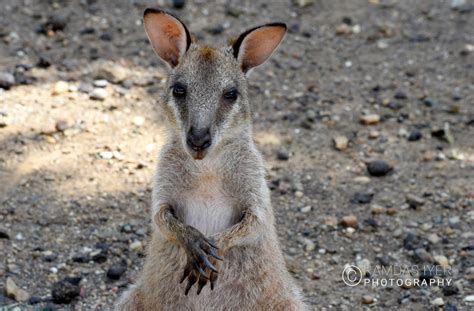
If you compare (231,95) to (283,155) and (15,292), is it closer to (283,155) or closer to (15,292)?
(15,292)

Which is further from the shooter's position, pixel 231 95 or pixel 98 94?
pixel 98 94

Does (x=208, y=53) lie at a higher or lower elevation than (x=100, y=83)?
higher

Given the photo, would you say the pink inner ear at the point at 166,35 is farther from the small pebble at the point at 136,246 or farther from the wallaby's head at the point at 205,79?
the small pebble at the point at 136,246

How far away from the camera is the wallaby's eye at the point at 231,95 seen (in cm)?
484

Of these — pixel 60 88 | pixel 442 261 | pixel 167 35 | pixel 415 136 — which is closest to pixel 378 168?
pixel 415 136

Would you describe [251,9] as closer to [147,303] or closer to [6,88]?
[6,88]

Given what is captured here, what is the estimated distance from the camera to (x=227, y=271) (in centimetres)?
491

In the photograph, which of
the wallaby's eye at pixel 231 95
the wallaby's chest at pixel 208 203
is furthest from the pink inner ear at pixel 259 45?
the wallaby's chest at pixel 208 203

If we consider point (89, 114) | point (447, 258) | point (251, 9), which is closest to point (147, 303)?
point (447, 258)

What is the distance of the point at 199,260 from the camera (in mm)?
4586

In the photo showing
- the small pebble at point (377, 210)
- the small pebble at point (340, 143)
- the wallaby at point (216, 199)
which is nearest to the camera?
the wallaby at point (216, 199)

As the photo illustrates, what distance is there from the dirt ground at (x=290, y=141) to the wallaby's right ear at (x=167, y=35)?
158cm

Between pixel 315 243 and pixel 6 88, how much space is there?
3.15 meters

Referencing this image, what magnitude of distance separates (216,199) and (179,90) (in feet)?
2.26
